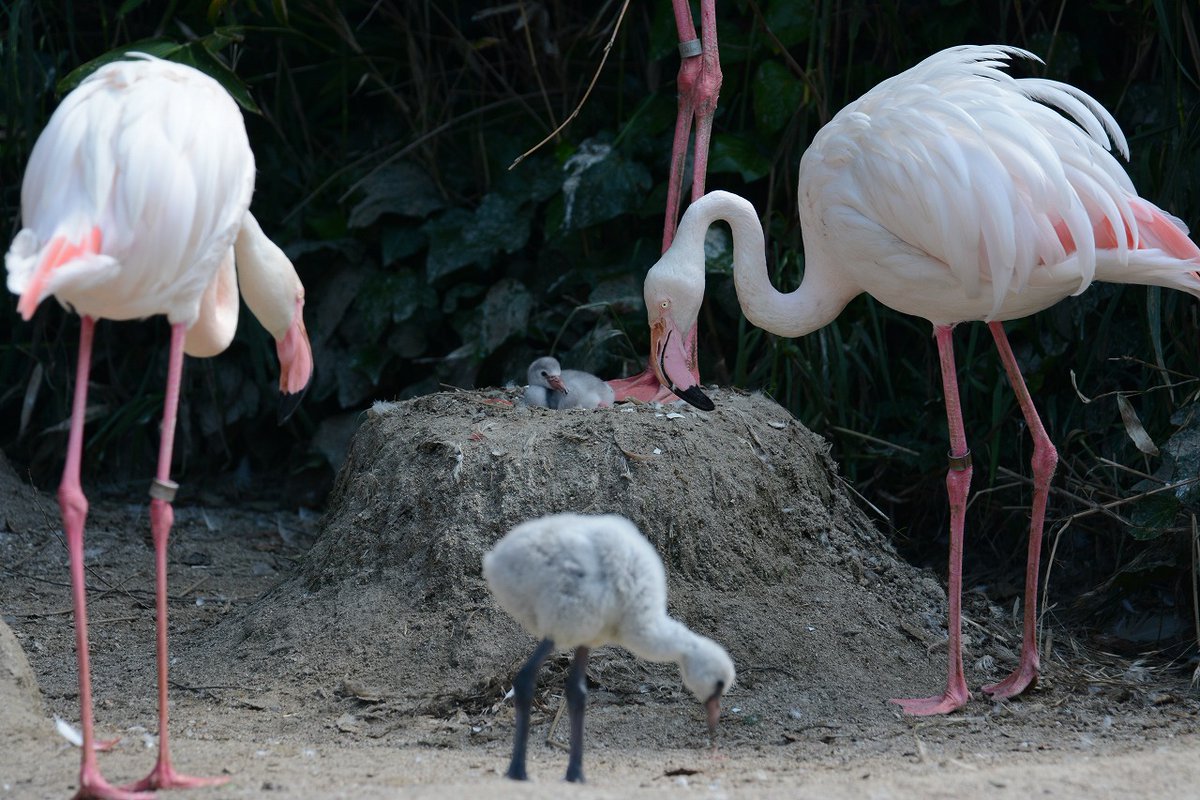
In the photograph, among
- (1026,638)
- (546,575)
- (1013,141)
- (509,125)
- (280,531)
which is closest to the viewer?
(546,575)

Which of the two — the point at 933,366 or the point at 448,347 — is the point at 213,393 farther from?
the point at 933,366

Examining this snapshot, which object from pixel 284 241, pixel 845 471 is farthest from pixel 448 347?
pixel 845 471

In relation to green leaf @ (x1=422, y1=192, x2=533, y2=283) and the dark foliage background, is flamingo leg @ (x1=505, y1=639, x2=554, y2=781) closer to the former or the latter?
the dark foliage background

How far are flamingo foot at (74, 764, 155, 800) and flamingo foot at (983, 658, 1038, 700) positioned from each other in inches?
98.6

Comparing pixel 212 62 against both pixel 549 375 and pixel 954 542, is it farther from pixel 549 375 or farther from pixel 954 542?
pixel 954 542

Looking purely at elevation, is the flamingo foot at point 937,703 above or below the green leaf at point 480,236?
below

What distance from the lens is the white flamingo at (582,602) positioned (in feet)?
9.42

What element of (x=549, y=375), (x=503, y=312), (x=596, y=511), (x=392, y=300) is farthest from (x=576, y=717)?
(x=392, y=300)

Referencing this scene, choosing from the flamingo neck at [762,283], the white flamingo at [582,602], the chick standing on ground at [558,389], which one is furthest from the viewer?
the chick standing on ground at [558,389]

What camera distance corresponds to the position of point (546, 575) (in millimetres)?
2873

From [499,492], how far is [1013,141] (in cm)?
189

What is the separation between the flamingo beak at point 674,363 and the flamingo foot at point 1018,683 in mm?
1252

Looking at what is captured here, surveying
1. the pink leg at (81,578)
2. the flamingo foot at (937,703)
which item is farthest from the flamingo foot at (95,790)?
the flamingo foot at (937,703)

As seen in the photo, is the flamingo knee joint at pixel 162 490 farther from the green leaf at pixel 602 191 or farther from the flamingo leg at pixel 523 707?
the green leaf at pixel 602 191
